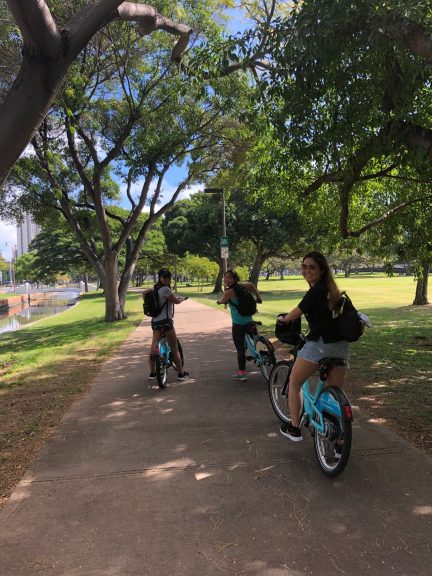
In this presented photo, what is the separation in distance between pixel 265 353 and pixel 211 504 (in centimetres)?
350

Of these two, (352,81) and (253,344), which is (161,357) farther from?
(352,81)

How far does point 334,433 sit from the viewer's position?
3516 mm

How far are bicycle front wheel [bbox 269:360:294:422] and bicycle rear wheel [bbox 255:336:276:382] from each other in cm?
132

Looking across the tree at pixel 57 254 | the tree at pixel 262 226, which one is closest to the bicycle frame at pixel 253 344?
the tree at pixel 262 226

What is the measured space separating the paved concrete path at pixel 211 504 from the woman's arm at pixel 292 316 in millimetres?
1197

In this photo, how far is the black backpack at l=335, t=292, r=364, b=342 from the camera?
3549 millimetres

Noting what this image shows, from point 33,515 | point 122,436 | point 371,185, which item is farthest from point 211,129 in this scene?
point 33,515

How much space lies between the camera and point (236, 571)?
246 centimetres

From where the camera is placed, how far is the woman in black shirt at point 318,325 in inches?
146

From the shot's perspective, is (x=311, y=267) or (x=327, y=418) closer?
(x=327, y=418)

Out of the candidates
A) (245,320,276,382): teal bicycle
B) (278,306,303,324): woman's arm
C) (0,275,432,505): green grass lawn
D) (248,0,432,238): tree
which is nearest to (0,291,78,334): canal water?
(0,275,432,505): green grass lawn

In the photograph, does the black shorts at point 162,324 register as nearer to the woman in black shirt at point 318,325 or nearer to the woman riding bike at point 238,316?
the woman riding bike at point 238,316

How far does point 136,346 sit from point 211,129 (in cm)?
904

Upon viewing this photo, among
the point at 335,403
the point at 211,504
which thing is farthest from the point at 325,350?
the point at 211,504
